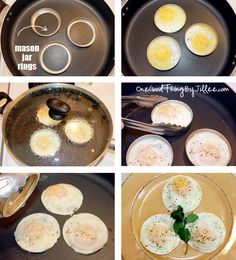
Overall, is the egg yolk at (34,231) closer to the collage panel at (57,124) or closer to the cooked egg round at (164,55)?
the collage panel at (57,124)

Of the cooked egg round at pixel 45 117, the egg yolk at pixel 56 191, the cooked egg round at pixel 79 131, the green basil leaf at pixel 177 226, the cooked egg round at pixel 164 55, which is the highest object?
the cooked egg round at pixel 164 55

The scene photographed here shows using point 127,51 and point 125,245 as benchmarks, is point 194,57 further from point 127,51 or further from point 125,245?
point 125,245

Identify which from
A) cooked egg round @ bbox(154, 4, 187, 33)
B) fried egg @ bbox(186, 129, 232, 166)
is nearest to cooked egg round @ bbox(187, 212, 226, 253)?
fried egg @ bbox(186, 129, 232, 166)

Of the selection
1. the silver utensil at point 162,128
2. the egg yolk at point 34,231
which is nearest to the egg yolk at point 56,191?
the egg yolk at point 34,231

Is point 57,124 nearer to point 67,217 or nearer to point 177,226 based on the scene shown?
point 67,217

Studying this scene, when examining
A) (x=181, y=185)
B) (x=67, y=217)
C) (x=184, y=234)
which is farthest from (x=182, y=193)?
(x=67, y=217)

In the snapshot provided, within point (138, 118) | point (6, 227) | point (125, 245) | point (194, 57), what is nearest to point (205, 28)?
point (194, 57)
